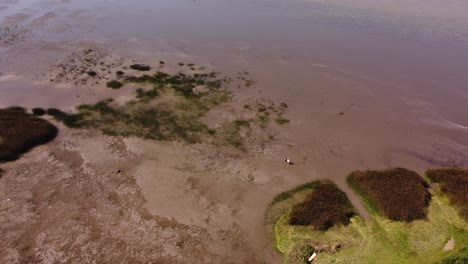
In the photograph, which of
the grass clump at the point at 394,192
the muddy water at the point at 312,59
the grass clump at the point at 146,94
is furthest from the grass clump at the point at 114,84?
the grass clump at the point at 394,192

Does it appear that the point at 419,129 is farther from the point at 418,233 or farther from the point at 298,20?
the point at 298,20

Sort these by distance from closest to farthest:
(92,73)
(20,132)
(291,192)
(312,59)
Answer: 1. (291,192)
2. (20,132)
3. (92,73)
4. (312,59)

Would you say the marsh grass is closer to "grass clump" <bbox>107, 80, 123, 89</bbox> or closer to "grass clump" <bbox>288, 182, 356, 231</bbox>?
"grass clump" <bbox>107, 80, 123, 89</bbox>

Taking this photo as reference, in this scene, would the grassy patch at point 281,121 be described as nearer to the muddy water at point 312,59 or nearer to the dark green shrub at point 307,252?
the muddy water at point 312,59

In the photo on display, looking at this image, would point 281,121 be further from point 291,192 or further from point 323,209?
point 323,209

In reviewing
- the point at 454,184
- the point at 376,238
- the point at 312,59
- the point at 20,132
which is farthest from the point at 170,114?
the point at 454,184

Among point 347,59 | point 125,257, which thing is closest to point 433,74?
point 347,59

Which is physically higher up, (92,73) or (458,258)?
(92,73)
